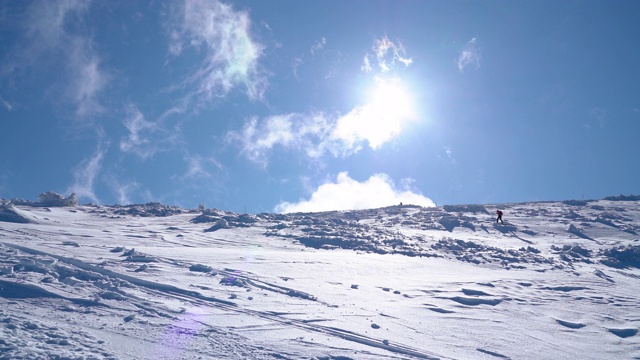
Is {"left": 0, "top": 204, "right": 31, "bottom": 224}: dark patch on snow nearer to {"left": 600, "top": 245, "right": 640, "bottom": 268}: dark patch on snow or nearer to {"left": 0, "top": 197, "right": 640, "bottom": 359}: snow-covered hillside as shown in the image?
{"left": 0, "top": 197, "right": 640, "bottom": 359}: snow-covered hillside

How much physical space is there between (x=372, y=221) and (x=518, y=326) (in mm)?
16932

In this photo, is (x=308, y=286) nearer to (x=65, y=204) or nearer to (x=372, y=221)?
(x=372, y=221)

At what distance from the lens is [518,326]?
1049 cm

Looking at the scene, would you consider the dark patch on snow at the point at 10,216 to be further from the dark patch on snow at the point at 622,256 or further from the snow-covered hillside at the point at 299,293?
the dark patch on snow at the point at 622,256

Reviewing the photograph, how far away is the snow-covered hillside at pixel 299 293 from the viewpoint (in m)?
7.58

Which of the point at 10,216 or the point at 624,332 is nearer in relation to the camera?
the point at 624,332

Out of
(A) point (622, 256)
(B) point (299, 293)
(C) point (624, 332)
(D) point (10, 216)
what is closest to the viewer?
(C) point (624, 332)

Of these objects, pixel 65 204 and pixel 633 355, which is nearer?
pixel 633 355

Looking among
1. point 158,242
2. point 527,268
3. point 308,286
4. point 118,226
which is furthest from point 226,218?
point 527,268

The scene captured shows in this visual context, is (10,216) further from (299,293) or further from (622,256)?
(622,256)

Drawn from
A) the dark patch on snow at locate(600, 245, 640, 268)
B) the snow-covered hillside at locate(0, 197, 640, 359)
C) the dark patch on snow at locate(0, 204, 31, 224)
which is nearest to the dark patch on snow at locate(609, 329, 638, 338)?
the snow-covered hillside at locate(0, 197, 640, 359)

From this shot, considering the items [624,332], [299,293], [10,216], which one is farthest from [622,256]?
[10,216]

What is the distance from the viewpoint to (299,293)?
1108 centimetres

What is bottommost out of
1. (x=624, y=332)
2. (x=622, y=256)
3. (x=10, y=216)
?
(x=624, y=332)
